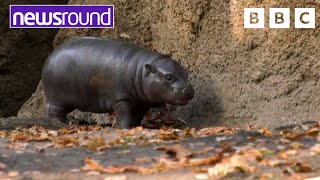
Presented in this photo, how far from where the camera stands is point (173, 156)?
457cm

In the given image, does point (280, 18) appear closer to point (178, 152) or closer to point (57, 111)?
point (57, 111)

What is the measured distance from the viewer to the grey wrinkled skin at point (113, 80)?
8078mm

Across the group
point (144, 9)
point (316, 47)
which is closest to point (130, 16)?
point (144, 9)

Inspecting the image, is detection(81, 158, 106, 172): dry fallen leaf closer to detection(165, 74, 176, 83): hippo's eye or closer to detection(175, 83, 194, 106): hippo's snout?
detection(175, 83, 194, 106): hippo's snout

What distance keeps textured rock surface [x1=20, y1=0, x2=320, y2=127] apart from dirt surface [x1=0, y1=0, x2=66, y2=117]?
375 cm

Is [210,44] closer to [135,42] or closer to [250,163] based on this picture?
[135,42]

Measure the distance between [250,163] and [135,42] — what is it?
5.46m

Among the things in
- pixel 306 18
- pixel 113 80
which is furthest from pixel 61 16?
pixel 306 18

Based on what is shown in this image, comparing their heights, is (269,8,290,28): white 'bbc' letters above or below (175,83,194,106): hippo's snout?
above

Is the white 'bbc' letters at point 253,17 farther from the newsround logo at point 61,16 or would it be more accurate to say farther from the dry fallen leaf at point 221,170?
the dry fallen leaf at point 221,170

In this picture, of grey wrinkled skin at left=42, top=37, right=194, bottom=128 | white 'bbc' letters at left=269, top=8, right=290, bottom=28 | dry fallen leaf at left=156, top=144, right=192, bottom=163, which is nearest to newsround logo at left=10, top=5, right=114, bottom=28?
grey wrinkled skin at left=42, top=37, right=194, bottom=128

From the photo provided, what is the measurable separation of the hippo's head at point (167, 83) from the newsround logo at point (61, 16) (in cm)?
179

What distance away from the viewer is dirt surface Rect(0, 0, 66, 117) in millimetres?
12180

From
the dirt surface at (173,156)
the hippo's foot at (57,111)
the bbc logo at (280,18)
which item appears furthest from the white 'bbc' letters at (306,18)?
the hippo's foot at (57,111)
